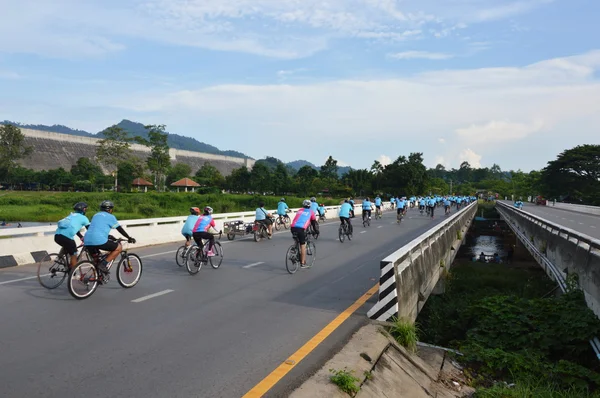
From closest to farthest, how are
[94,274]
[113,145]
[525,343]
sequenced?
1. [525,343]
2. [94,274]
3. [113,145]

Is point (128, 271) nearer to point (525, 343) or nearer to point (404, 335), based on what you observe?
point (404, 335)

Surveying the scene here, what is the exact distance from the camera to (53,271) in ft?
30.2

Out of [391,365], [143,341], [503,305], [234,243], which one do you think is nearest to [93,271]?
[143,341]

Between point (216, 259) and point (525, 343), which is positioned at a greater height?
point (216, 259)

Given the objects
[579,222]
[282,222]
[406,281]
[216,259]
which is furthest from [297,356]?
[579,222]

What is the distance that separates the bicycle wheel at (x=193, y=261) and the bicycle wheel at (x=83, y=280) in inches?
110

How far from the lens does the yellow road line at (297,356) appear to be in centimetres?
470

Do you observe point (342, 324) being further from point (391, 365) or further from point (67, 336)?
point (67, 336)

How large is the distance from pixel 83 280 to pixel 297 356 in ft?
16.0

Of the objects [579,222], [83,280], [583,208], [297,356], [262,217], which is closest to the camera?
[297,356]

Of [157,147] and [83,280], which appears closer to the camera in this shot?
[83,280]

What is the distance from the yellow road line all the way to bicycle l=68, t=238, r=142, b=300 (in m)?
4.52

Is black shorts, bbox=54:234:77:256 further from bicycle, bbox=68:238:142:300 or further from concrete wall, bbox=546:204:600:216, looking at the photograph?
concrete wall, bbox=546:204:600:216

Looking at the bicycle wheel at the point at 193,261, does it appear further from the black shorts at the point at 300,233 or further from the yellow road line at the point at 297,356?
the yellow road line at the point at 297,356
